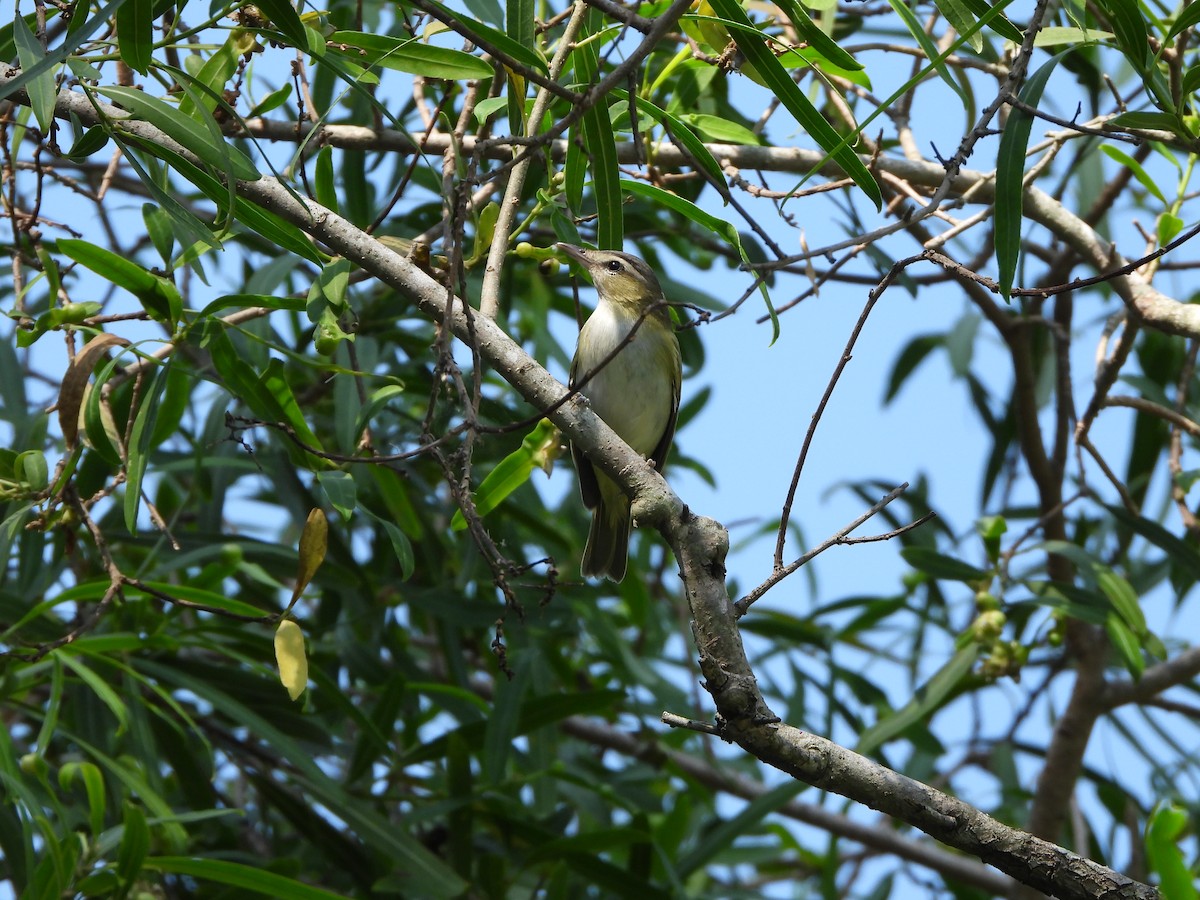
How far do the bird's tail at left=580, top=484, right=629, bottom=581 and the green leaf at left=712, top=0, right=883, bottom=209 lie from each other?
7.11ft

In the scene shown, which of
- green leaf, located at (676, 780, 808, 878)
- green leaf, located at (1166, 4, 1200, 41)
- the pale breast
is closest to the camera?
green leaf, located at (1166, 4, 1200, 41)

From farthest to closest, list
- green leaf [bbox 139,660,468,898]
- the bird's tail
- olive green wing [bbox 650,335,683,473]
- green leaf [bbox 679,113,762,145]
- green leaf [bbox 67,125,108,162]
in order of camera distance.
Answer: olive green wing [bbox 650,335,683,473]
the bird's tail
green leaf [bbox 139,660,468,898]
green leaf [bbox 679,113,762,145]
green leaf [bbox 67,125,108,162]

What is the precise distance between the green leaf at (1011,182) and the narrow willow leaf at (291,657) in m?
1.54

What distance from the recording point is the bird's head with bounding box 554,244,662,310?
15.5 ft

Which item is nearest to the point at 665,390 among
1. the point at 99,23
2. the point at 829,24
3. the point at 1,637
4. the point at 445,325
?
the point at 829,24

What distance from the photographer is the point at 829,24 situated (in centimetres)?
394

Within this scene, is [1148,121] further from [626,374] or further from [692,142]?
[626,374]

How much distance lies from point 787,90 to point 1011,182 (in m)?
0.47

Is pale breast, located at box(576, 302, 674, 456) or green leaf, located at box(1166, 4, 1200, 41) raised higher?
pale breast, located at box(576, 302, 674, 456)

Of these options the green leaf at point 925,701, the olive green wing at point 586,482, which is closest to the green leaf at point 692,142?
the olive green wing at point 586,482

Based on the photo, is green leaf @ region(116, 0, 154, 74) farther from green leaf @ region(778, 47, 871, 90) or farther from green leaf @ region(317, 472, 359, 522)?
green leaf @ region(778, 47, 871, 90)

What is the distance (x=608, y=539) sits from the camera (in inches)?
188

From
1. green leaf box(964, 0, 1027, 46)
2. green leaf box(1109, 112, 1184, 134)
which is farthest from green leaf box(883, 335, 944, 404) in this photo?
green leaf box(964, 0, 1027, 46)

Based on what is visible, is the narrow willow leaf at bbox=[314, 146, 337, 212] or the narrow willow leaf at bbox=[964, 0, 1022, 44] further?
the narrow willow leaf at bbox=[314, 146, 337, 212]
